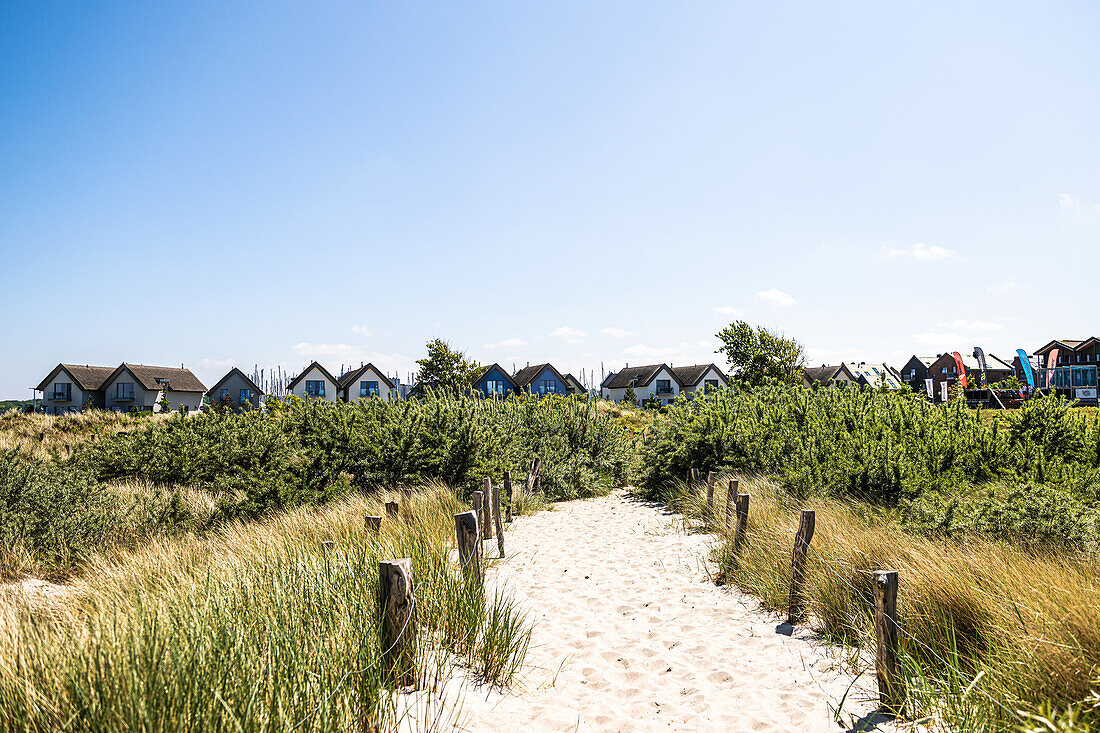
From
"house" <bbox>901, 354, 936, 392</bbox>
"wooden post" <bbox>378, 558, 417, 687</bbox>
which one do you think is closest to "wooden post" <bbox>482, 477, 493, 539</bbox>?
"wooden post" <bbox>378, 558, 417, 687</bbox>

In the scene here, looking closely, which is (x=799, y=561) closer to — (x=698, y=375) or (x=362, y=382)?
(x=362, y=382)

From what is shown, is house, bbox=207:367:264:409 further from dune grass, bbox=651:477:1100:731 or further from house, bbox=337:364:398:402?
dune grass, bbox=651:477:1100:731

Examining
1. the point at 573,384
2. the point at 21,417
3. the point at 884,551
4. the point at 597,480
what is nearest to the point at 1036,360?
the point at 573,384

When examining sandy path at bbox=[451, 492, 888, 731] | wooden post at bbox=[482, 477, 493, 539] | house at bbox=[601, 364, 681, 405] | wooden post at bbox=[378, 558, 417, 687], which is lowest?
sandy path at bbox=[451, 492, 888, 731]

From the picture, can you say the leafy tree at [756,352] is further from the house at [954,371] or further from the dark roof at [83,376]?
the dark roof at [83,376]

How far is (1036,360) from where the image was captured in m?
59.7

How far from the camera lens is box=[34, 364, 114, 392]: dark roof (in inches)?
2344

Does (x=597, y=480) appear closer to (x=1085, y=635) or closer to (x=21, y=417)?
(x=1085, y=635)

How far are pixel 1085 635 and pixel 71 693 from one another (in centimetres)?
554

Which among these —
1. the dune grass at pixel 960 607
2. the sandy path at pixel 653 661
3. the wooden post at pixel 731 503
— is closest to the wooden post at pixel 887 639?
the dune grass at pixel 960 607

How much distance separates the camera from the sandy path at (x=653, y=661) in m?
4.41

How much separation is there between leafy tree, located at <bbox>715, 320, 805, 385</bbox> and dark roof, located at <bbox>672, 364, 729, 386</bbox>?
37214 mm

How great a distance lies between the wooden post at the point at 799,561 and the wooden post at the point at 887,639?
2138 mm

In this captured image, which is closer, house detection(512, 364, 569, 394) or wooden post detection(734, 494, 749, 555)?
wooden post detection(734, 494, 749, 555)
